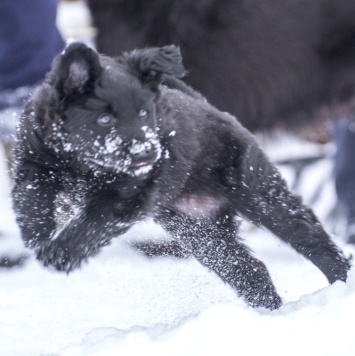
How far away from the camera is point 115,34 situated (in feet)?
10.3

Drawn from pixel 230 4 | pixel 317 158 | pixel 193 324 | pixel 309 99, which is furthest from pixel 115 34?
pixel 317 158

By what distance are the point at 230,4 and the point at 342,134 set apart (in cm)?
99

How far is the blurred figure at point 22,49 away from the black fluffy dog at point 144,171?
62 cm

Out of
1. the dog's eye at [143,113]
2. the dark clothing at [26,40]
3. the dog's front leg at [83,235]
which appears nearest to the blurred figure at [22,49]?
the dark clothing at [26,40]

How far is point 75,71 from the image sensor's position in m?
2.33

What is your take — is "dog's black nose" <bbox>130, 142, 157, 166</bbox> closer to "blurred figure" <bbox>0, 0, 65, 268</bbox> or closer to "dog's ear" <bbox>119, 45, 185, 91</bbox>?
"dog's ear" <bbox>119, 45, 185, 91</bbox>

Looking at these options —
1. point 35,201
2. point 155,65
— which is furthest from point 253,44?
point 35,201

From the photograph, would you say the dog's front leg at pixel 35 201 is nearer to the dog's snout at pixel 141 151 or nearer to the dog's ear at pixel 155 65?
the dog's snout at pixel 141 151

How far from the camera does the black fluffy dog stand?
2.36 meters

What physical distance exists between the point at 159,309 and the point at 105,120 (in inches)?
32.7

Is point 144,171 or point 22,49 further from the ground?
point 22,49

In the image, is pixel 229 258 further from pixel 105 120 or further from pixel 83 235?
pixel 105 120

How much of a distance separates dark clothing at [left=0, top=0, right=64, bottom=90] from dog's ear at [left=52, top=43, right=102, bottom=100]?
0.81 meters

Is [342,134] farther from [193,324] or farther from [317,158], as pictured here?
[193,324]
